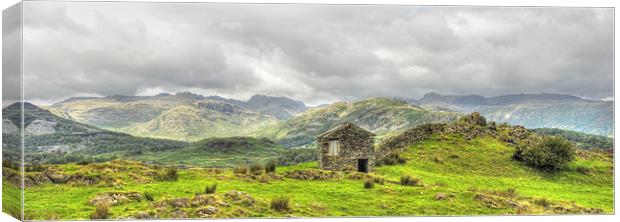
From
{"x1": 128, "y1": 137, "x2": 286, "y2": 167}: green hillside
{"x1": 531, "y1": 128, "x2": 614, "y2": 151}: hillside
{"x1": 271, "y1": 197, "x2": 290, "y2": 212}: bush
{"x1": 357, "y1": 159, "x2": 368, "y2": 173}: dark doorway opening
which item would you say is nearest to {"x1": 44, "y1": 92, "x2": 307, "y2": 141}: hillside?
{"x1": 128, "y1": 137, "x2": 286, "y2": 167}: green hillside

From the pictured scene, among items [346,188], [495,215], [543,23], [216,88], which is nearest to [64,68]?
[216,88]

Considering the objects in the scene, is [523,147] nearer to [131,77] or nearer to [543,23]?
[543,23]

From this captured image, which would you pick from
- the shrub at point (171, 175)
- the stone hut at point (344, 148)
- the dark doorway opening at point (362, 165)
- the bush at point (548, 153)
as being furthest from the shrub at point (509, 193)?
the shrub at point (171, 175)

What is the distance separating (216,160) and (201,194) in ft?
92.0

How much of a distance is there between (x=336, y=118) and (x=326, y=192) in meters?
26.7

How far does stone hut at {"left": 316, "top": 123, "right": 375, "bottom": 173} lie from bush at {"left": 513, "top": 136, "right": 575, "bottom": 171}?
33.0ft

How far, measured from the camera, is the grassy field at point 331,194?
74.7 ft

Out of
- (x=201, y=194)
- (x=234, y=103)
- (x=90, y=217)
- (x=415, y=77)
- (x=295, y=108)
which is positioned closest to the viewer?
(x=90, y=217)

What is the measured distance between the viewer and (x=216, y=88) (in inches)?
1174

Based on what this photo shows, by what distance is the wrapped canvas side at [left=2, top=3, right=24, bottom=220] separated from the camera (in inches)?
846

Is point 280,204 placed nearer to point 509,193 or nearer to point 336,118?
point 509,193


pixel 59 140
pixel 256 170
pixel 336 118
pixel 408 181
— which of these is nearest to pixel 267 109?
pixel 256 170

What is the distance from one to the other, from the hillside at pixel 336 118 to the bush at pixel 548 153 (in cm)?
460

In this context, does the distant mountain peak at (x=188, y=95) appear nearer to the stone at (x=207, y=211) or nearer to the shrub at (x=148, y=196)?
the shrub at (x=148, y=196)
